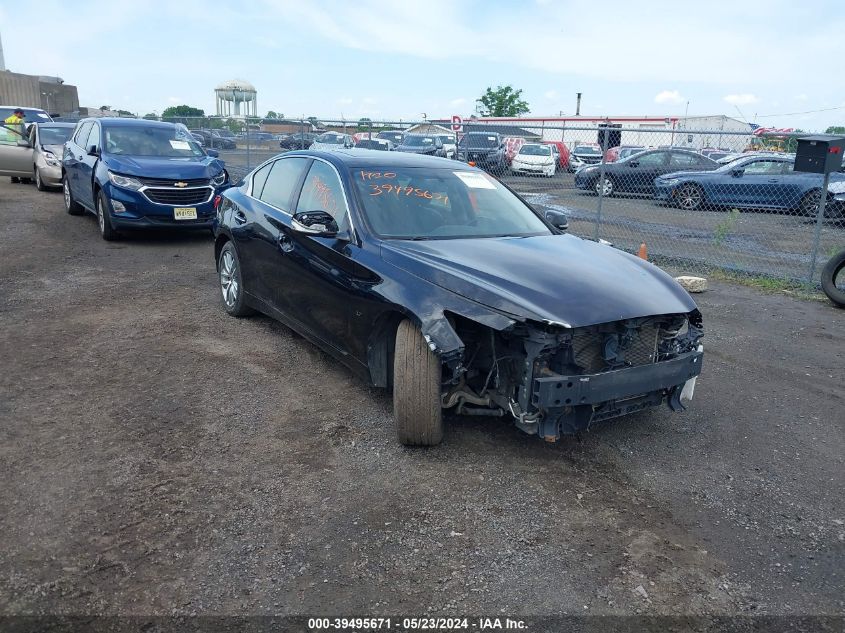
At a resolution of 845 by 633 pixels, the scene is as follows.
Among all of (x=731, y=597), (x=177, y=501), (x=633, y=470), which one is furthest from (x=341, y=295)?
(x=731, y=597)

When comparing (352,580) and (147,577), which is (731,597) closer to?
(352,580)

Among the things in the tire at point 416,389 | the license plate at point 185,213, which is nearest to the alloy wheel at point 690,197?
the license plate at point 185,213

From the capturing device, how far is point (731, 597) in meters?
2.85

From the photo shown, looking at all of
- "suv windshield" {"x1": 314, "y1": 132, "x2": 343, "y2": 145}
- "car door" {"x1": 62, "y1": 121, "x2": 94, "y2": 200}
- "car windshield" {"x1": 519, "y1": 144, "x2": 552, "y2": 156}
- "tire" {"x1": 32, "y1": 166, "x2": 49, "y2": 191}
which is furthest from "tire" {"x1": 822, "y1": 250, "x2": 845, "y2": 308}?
"tire" {"x1": 32, "y1": 166, "x2": 49, "y2": 191}

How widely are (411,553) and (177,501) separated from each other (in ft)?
3.93

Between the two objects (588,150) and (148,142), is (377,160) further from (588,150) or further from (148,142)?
(588,150)

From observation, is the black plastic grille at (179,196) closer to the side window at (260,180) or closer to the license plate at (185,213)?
the license plate at (185,213)

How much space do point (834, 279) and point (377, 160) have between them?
5.54 meters

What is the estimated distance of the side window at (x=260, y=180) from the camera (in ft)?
20.0

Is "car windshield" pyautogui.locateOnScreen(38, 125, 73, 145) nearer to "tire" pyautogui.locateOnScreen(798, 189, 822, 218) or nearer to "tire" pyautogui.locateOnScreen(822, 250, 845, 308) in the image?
"tire" pyautogui.locateOnScreen(798, 189, 822, 218)

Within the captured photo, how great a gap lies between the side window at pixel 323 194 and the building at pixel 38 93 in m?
36.6

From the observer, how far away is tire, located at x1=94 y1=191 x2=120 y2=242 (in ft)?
32.3

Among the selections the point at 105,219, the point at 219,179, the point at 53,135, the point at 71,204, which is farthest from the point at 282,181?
the point at 53,135

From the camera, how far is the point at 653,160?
57.1ft
